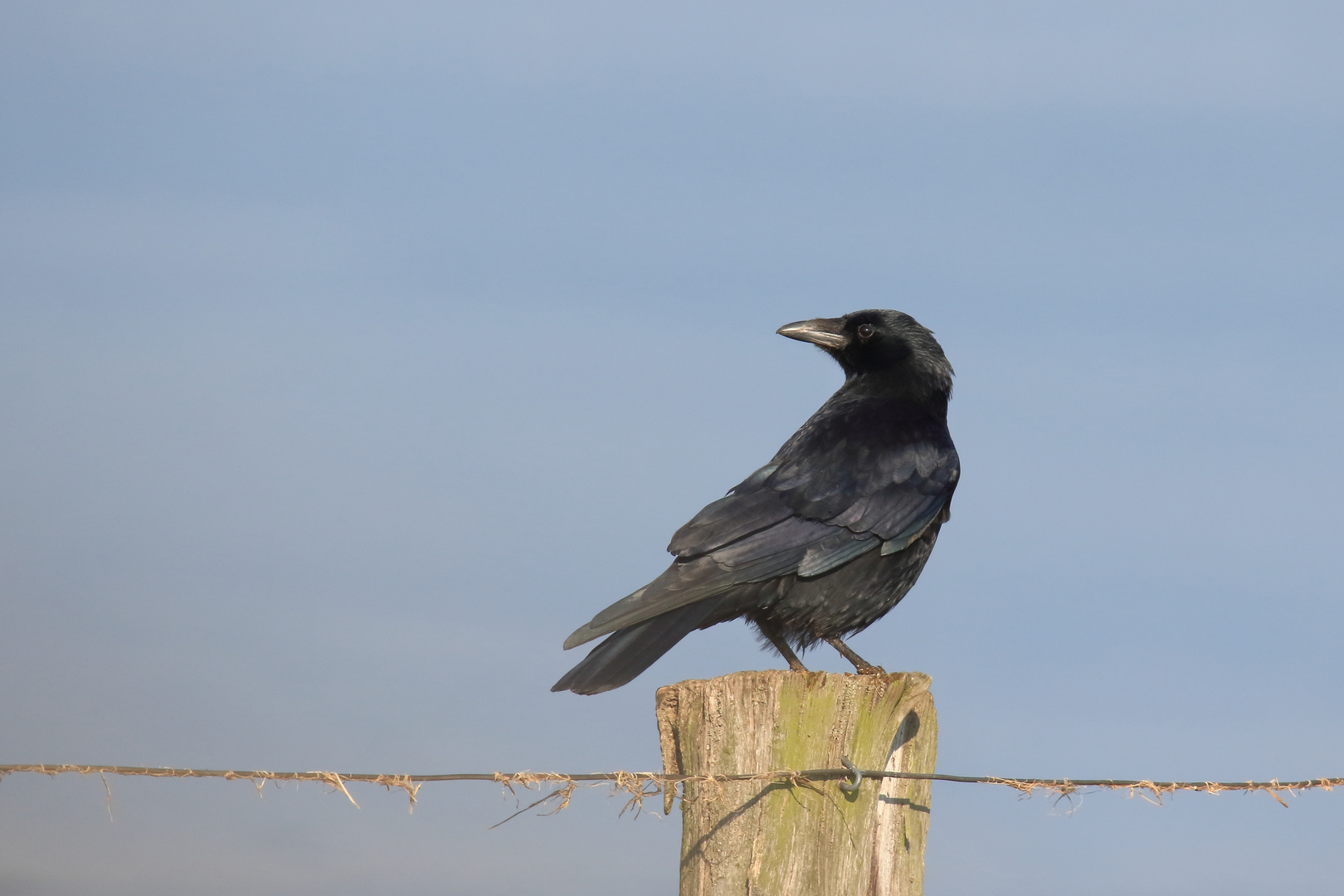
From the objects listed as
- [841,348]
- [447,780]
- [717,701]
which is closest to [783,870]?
[717,701]

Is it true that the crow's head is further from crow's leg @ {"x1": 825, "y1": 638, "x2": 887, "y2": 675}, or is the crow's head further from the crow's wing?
crow's leg @ {"x1": 825, "y1": 638, "x2": 887, "y2": 675}

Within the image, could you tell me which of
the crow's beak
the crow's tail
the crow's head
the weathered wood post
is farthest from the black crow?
the weathered wood post

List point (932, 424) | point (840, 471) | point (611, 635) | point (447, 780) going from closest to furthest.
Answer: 1. point (447, 780)
2. point (611, 635)
3. point (840, 471)
4. point (932, 424)

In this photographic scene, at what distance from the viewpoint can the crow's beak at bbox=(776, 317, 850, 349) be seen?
763 cm

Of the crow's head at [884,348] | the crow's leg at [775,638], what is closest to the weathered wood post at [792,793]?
the crow's leg at [775,638]

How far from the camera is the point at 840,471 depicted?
606 centimetres

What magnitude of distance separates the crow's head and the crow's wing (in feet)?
1.20

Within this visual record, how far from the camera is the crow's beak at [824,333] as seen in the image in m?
7.63

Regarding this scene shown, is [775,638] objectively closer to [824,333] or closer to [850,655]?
[850,655]

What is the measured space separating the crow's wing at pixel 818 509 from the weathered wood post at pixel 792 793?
1059 millimetres

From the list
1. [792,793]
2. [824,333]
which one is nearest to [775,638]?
[792,793]

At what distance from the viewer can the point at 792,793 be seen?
3.69 meters

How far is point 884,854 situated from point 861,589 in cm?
217

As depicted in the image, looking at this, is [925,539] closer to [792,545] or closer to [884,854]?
[792,545]
